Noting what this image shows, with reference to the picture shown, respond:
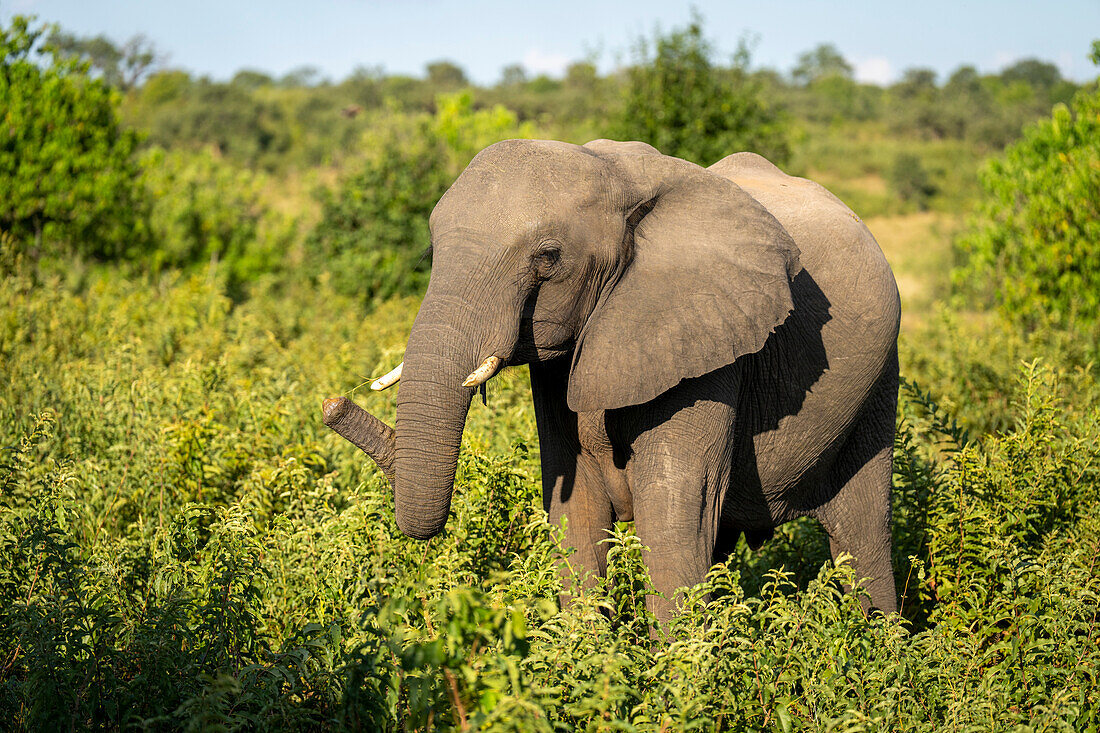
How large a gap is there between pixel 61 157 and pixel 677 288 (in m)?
11.2

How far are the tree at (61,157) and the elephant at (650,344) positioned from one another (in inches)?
411

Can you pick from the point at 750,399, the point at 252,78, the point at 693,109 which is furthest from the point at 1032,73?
the point at 750,399

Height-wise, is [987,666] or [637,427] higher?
[637,427]

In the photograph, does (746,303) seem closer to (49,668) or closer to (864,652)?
(864,652)

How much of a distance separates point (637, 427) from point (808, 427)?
0.81 m

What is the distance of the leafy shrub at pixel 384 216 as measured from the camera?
533 inches

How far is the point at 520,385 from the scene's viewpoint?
7.71 meters

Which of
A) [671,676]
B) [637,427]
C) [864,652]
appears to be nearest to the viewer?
[671,676]

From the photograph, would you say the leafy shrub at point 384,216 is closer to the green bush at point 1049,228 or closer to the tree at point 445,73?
the green bush at point 1049,228

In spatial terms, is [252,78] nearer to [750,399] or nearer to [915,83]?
[915,83]

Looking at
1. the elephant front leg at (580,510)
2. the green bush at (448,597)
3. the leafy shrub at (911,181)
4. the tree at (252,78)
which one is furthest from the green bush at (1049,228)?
the tree at (252,78)

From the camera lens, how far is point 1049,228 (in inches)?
409

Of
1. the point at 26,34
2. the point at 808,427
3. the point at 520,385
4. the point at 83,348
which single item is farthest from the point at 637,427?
the point at 26,34

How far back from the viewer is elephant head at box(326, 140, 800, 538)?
9.62 ft
